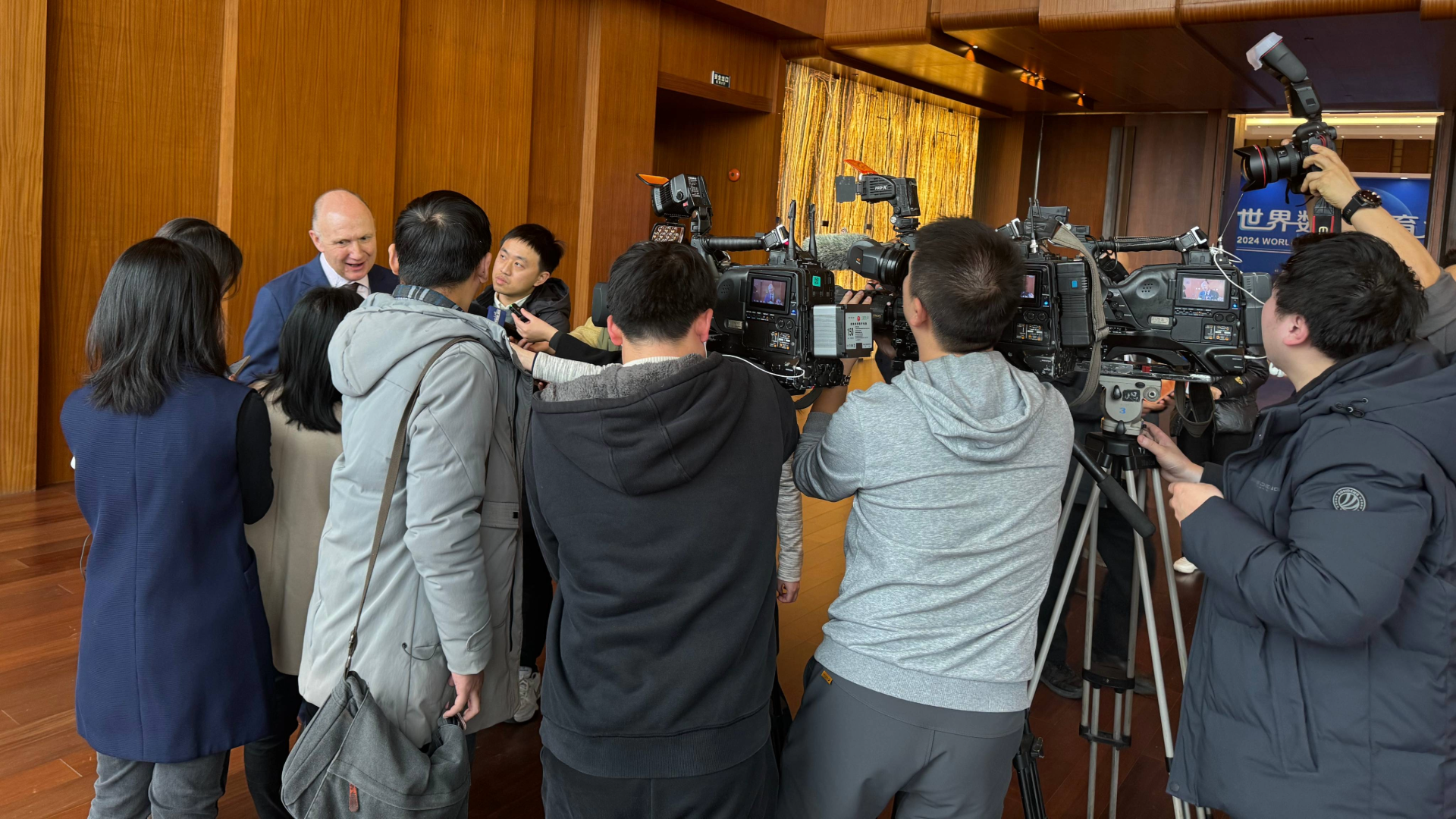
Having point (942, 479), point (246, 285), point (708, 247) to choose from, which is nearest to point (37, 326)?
point (246, 285)

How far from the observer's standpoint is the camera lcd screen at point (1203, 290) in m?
2.51

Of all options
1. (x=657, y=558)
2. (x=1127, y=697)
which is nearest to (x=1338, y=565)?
(x=657, y=558)

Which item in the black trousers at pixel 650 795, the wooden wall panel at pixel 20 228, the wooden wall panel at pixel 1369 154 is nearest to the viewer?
the black trousers at pixel 650 795

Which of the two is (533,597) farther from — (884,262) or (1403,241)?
(1403,241)

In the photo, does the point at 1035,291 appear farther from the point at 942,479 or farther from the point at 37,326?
the point at 37,326

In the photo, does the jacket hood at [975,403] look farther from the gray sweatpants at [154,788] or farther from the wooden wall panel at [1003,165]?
the wooden wall panel at [1003,165]

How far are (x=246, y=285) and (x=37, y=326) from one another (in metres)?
0.89

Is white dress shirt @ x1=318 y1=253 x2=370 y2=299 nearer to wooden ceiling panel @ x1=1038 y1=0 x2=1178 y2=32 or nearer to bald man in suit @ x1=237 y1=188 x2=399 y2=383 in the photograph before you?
bald man in suit @ x1=237 y1=188 x2=399 y2=383

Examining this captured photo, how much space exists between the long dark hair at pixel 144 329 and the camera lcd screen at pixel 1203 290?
2.28 m

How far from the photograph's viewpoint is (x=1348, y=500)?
137 cm

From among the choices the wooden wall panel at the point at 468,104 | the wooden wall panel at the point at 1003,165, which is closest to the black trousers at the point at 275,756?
the wooden wall panel at the point at 468,104

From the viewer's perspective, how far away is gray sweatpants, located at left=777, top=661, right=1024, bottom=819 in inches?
61.3

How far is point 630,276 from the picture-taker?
153 centimetres

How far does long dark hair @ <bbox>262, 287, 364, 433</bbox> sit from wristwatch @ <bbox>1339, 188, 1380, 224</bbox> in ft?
6.86
